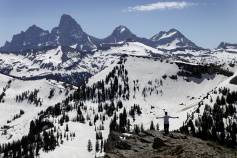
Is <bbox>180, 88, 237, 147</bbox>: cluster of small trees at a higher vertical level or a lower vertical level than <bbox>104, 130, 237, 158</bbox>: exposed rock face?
lower

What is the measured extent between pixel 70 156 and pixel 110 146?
105989mm

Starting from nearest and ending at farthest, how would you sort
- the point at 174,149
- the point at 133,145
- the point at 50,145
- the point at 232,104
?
the point at 174,149, the point at 133,145, the point at 50,145, the point at 232,104

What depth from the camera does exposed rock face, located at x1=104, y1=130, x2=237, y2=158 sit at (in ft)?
122

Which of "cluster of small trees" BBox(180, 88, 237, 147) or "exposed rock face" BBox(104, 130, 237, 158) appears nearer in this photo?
"exposed rock face" BBox(104, 130, 237, 158)

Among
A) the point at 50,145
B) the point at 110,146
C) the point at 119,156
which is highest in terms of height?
the point at 119,156

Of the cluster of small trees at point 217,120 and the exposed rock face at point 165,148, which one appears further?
the cluster of small trees at point 217,120

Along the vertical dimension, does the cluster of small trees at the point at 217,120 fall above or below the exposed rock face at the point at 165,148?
below

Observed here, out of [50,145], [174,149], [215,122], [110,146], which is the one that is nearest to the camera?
[174,149]

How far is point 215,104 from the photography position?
19475cm

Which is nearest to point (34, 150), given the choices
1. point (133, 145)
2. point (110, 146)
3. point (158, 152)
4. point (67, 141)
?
point (67, 141)

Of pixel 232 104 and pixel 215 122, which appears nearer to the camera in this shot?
pixel 215 122

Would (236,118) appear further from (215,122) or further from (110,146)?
(110,146)

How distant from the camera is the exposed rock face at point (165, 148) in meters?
37.0

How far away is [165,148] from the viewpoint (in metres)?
43.8
